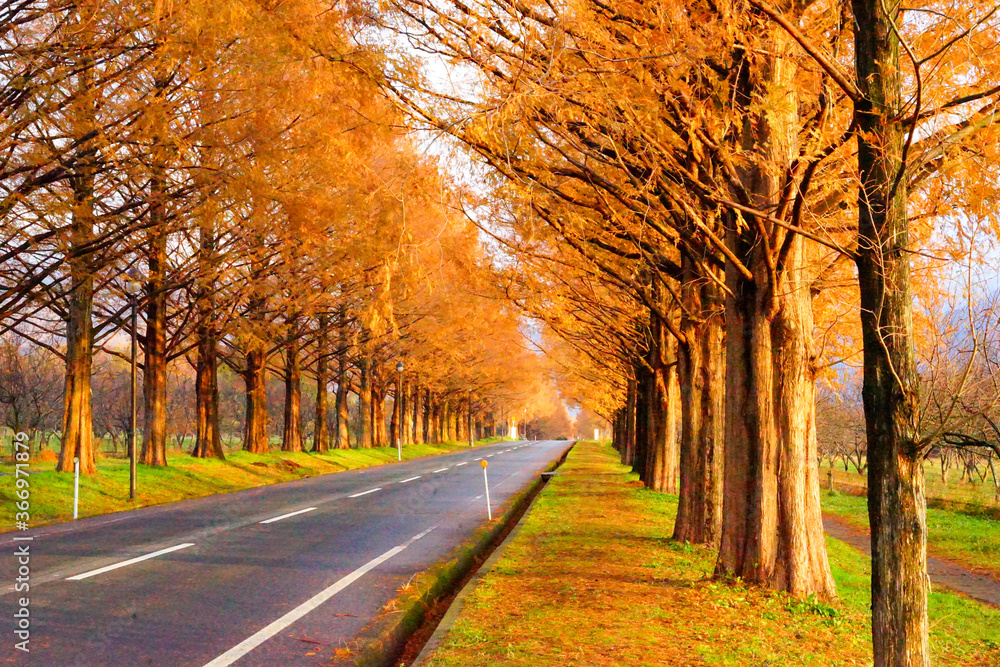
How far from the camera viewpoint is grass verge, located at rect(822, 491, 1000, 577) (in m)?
18.8

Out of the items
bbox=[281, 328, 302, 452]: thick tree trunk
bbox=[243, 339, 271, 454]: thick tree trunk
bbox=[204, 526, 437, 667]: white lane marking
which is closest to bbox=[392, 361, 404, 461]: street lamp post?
bbox=[281, 328, 302, 452]: thick tree trunk

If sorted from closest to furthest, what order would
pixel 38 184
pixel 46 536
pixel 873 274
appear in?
pixel 873 274 < pixel 46 536 < pixel 38 184

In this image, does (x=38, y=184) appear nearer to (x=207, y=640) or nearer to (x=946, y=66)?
(x=207, y=640)

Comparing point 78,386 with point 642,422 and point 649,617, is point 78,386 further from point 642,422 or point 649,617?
point 642,422

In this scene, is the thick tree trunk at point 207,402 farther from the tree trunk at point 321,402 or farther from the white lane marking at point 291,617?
the white lane marking at point 291,617

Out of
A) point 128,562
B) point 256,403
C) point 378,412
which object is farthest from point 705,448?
point 378,412

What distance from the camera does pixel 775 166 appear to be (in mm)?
7098

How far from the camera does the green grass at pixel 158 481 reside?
15195 mm

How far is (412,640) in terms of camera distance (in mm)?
7023

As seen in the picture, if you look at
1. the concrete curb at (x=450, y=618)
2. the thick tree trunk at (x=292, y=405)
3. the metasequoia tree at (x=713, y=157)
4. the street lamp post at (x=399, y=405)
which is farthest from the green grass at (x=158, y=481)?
the metasequoia tree at (x=713, y=157)

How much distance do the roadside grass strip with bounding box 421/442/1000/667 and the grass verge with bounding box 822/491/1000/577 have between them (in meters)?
7.30

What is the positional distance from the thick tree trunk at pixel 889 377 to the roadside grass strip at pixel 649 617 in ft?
4.78

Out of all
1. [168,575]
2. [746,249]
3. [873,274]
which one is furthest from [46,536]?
[873,274]

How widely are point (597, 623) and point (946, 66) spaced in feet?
18.2
